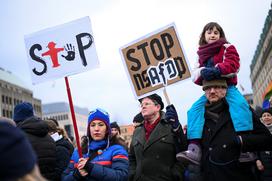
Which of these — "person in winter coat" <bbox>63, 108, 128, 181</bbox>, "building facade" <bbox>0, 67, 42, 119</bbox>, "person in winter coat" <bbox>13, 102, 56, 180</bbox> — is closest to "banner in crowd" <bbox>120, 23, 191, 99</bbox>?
"person in winter coat" <bbox>63, 108, 128, 181</bbox>

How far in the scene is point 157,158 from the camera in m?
4.48

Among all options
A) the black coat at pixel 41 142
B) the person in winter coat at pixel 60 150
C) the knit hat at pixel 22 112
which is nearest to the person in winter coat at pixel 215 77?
the black coat at pixel 41 142

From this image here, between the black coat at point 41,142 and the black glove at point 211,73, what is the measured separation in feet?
7.07

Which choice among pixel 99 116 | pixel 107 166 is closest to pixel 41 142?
pixel 99 116

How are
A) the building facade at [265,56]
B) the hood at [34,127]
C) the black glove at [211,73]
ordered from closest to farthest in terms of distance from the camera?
the black glove at [211,73] < the hood at [34,127] < the building facade at [265,56]

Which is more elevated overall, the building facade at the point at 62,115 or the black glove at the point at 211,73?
the building facade at the point at 62,115

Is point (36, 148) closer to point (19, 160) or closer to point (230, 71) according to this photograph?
point (230, 71)

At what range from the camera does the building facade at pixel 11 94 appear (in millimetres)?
71938

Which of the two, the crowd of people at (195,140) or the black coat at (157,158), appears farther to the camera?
the black coat at (157,158)

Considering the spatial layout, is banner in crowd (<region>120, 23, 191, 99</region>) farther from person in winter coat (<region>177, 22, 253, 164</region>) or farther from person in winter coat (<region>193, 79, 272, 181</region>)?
person in winter coat (<region>193, 79, 272, 181</region>)

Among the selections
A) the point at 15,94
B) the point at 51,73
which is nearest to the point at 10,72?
the point at 15,94

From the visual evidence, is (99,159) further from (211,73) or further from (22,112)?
(211,73)

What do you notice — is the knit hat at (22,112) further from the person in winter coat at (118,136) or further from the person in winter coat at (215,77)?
the person in winter coat at (215,77)

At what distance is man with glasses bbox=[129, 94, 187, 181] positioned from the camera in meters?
4.42
